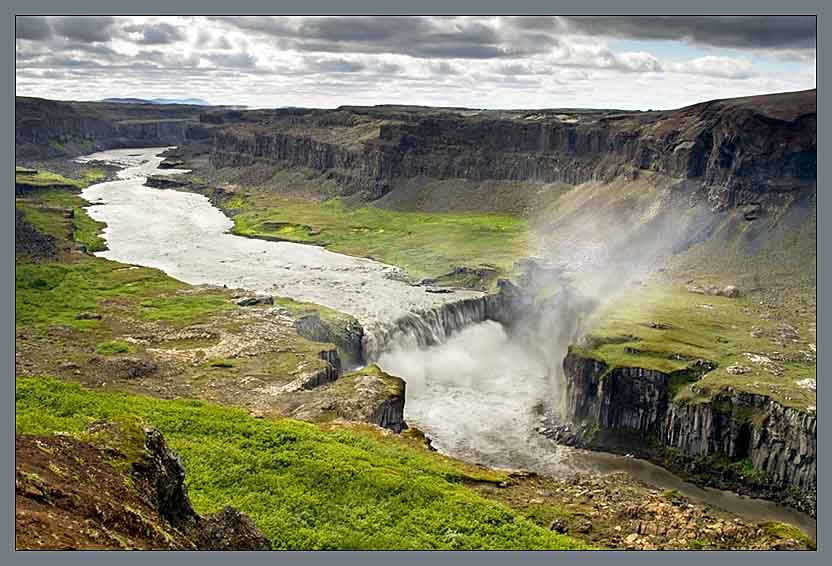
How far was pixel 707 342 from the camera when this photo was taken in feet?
224

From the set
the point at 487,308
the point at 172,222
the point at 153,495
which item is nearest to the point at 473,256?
the point at 487,308

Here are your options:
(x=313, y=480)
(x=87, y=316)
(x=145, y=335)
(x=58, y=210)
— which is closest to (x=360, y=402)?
(x=313, y=480)

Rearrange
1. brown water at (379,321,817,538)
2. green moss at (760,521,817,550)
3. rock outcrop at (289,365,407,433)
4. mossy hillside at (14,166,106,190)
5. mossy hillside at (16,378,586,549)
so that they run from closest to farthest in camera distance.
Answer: mossy hillside at (16,378,586,549) < green moss at (760,521,817,550) < rock outcrop at (289,365,407,433) < brown water at (379,321,817,538) < mossy hillside at (14,166,106,190)

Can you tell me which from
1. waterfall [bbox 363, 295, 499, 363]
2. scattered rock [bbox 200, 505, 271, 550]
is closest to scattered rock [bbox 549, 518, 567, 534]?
scattered rock [bbox 200, 505, 271, 550]

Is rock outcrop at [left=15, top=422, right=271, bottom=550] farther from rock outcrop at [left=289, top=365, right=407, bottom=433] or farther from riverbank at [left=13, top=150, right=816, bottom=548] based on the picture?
rock outcrop at [left=289, top=365, right=407, bottom=433]

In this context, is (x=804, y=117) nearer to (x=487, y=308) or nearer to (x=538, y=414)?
(x=487, y=308)

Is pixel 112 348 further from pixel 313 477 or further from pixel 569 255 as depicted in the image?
pixel 569 255

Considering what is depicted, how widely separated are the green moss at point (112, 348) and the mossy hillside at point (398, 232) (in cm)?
4729

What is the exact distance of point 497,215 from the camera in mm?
145375

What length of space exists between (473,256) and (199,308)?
148ft

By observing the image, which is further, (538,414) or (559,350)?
(559,350)

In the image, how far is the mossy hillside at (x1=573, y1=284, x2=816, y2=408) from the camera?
5825 centimetres

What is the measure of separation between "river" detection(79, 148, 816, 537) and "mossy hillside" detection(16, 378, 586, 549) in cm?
1982

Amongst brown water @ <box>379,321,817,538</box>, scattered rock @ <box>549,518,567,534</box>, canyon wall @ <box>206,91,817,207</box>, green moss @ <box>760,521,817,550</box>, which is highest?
canyon wall @ <box>206,91,817,207</box>
